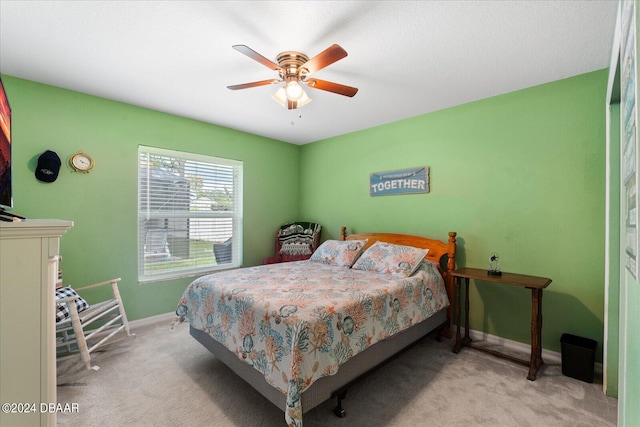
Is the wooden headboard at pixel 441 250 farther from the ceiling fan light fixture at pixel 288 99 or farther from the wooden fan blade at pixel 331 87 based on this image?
the ceiling fan light fixture at pixel 288 99

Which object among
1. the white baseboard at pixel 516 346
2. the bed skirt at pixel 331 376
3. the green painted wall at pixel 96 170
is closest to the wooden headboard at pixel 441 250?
the white baseboard at pixel 516 346

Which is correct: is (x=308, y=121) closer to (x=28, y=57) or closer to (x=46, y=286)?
(x=28, y=57)


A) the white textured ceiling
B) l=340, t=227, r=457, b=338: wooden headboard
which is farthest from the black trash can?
the white textured ceiling

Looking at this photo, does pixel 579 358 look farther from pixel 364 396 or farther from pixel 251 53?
pixel 251 53

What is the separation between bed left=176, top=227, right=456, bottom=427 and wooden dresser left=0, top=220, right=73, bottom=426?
37.4 inches

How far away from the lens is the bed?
5.11 ft

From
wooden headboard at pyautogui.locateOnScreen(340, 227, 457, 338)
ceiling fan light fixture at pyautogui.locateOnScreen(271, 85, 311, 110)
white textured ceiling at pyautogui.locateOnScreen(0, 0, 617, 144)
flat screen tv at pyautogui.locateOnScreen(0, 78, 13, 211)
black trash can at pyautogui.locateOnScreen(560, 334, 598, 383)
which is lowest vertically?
black trash can at pyautogui.locateOnScreen(560, 334, 598, 383)

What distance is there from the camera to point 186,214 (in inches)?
140

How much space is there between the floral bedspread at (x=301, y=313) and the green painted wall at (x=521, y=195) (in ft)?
2.06

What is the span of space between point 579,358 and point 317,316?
2131 millimetres

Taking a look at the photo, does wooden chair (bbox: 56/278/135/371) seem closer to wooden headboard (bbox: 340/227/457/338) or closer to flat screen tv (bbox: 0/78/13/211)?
flat screen tv (bbox: 0/78/13/211)

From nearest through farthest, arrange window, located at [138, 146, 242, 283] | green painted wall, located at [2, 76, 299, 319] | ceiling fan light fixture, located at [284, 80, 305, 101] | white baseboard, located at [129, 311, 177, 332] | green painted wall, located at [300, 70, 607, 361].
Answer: ceiling fan light fixture, located at [284, 80, 305, 101], green painted wall, located at [300, 70, 607, 361], green painted wall, located at [2, 76, 299, 319], white baseboard, located at [129, 311, 177, 332], window, located at [138, 146, 242, 283]

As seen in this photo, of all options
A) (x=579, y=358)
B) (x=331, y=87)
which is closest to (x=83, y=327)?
(x=331, y=87)

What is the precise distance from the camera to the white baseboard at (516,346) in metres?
2.42
